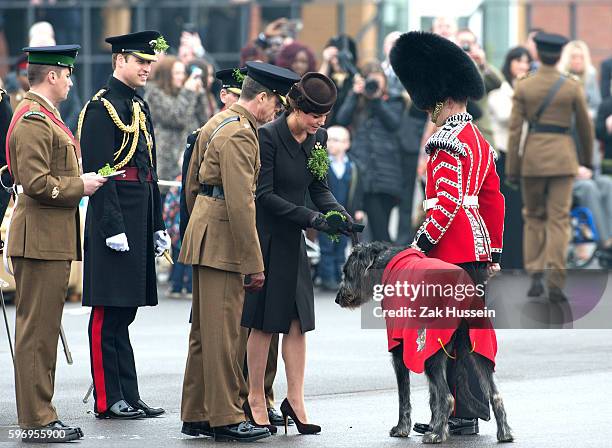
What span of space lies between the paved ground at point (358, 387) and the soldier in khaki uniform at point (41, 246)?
24 cm

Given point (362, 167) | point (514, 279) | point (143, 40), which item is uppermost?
point (143, 40)

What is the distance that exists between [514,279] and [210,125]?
8.84m

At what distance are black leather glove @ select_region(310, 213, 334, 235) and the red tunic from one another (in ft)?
1.72

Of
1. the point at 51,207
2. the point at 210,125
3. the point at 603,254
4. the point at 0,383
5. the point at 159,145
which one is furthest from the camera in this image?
the point at 603,254

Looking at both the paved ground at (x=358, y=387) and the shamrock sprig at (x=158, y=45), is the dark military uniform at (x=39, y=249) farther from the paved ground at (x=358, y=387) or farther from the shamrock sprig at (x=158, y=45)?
the shamrock sprig at (x=158, y=45)

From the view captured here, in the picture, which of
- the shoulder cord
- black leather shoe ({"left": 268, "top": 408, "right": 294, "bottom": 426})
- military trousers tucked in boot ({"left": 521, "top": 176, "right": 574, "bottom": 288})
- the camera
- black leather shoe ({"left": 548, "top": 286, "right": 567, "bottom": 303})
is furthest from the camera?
the camera

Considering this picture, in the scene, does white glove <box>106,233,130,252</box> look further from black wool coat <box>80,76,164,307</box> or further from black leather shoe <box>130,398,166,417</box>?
black leather shoe <box>130,398,166,417</box>

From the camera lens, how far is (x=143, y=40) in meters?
10.1

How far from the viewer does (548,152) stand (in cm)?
1625

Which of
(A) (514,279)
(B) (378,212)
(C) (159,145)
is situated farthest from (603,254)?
(C) (159,145)

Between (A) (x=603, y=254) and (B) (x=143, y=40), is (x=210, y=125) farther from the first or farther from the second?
(A) (x=603, y=254)

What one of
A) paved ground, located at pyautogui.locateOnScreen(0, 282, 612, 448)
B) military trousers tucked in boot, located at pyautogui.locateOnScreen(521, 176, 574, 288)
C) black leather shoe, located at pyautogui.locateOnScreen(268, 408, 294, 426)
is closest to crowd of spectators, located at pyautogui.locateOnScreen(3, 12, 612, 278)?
military trousers tucked in boot, located at pyautogui.locateOnScreen(521, 176, 574, 288)

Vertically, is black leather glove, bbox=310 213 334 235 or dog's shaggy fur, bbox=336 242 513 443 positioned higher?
black leather glove, bbox=310 213 334 235

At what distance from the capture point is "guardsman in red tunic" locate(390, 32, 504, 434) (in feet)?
30.5
